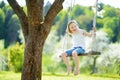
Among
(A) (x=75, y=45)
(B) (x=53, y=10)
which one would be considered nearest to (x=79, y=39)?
(A) (x=75, y=45)

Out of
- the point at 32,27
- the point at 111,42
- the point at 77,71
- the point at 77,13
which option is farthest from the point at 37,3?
the point at 77,13

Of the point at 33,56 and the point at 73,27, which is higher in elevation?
the point at 73,27

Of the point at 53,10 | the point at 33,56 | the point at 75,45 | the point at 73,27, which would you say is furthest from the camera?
the point at 73,27

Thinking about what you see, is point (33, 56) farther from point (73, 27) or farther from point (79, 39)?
point (73, 27)

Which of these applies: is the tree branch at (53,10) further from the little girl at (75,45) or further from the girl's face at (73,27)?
the girl's face at (73,27)

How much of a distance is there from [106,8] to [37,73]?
171 feet

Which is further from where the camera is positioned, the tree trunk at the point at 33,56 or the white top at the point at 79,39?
the white top at the point at 79,39

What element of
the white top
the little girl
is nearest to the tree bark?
the little girl

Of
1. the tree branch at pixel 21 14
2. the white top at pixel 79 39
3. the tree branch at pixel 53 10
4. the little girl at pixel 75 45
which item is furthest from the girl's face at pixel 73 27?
the tree branch at pixel 21 14

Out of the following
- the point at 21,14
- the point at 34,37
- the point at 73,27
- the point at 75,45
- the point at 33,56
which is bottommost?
the point at 33,56

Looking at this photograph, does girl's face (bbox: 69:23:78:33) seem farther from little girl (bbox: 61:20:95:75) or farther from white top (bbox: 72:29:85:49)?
white top (bbox: 72:29:85:49)

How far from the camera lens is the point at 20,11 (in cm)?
872

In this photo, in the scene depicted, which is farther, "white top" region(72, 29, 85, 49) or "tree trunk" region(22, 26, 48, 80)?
"white top" region(72, 29, 85, 49)

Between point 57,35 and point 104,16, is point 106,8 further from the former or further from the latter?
point 57,35
